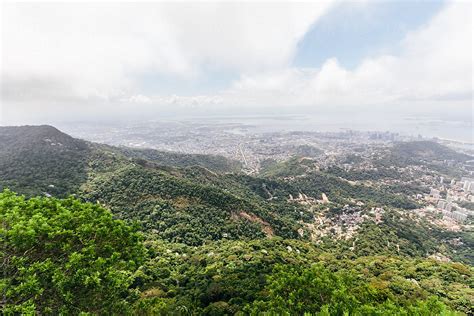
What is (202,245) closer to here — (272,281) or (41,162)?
(272,281)

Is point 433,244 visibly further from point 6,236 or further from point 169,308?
point 6,236

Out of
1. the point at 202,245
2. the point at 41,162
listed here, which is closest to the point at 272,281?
the point at 202,245

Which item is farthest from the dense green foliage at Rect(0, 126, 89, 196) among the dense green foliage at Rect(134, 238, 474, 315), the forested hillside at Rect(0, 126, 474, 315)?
the dense green foliage at Rect(134, 238, 474, 315)

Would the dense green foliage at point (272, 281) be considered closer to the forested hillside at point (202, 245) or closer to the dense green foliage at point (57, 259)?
the forested hillside at point (202, 245)

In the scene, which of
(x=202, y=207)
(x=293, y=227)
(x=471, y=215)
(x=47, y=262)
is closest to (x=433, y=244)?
(x=293, y=227)

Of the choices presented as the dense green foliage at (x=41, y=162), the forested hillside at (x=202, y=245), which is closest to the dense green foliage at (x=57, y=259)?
the forested hillside at (x=202, y=245)

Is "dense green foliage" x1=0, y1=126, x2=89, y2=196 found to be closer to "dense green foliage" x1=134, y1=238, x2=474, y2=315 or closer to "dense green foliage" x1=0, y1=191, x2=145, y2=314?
"dense green foliage" x1=134, y1=238, x2=474, y2=315

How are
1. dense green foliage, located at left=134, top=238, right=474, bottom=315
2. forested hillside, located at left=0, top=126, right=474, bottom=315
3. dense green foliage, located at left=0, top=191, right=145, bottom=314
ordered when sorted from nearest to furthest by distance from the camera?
dense green foliage, located at left=0, top=191, right=145, bottom=314 → forested hillside, located at left=0, top=126, right=474, bottom=315 → dense green foliage, located at left=134, top=238, right=474, bottom=315
